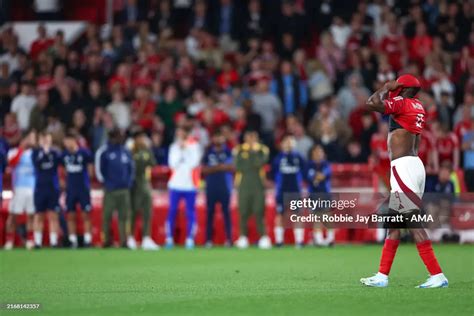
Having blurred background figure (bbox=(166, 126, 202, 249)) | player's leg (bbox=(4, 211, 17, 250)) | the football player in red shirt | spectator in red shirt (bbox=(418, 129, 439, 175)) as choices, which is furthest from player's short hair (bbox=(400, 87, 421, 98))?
player's leg (bbox=(4, 211, 17, 250))

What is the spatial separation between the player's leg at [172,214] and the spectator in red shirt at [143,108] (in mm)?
2712

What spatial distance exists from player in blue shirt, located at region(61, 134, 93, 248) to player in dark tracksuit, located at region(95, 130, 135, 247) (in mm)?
378

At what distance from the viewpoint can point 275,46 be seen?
89.4 feet

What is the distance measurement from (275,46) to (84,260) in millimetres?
10740

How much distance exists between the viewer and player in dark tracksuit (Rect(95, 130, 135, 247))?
22.2m

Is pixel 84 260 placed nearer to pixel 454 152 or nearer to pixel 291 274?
pixel 291 274

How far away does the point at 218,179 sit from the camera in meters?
22.6

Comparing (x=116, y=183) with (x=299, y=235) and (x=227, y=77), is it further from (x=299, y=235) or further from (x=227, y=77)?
(x=227, y=77)

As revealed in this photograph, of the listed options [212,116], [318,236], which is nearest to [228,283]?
[318,236]

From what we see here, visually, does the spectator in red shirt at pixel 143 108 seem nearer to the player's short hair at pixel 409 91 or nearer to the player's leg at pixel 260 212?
the player's leg at pixel 260 212

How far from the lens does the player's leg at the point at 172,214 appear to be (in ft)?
73.7

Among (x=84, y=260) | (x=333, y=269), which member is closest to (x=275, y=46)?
(x=84, y=260)

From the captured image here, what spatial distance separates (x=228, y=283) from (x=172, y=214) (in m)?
9.18
